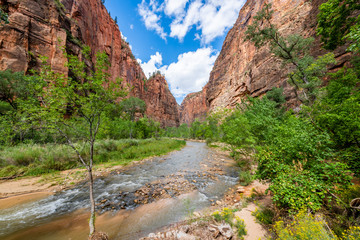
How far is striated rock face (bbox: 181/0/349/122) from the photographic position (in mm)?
19172

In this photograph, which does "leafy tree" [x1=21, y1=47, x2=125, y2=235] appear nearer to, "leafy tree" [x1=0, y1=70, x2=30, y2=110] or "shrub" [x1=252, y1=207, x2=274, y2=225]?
"shrub" [x1=252, y1=207, x2=274, y2=225]

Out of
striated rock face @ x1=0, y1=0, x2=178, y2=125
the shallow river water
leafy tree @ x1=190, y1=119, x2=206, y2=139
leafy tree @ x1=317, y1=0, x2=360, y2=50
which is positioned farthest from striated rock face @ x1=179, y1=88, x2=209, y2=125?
the shallow river water

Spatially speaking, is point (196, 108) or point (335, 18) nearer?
point (335, 18)

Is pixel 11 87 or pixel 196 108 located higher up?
pixel 196 108

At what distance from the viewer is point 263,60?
90.9 ft

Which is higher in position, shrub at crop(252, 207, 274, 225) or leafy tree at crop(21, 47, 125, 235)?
leafy tree at crop(21, 47, 125, 235)

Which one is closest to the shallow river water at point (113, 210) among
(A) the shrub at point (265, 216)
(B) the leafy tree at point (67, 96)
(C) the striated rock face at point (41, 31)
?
(B) the leafy tree at point (67, 96)

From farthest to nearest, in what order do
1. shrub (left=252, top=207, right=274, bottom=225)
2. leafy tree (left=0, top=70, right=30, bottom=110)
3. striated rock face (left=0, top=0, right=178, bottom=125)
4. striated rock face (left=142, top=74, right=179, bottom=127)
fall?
striated rock face (left=142, top=74, right=179, bottom=127), striated rock face (left=0, top=0, right=178, bottom=125), leafy tree (left=0, top=70, right=30, bottom=110), shrub (left=252, top=207, right=274, bottom=225)

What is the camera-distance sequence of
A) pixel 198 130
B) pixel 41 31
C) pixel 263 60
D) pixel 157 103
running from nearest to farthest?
pixel 41 31 → pixel 263 60 → pixel 198 130 → pixel 157 103

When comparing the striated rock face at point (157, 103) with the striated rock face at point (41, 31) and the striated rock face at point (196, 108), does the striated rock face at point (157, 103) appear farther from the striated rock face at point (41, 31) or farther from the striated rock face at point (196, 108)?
the striated rock face at point (41, 31)

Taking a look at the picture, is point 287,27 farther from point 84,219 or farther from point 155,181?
point 84,219

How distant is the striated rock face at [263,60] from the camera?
1917 cm

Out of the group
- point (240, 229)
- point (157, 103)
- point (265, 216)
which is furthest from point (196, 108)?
point (240, 229)

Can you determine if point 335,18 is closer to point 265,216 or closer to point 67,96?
point 265,216
